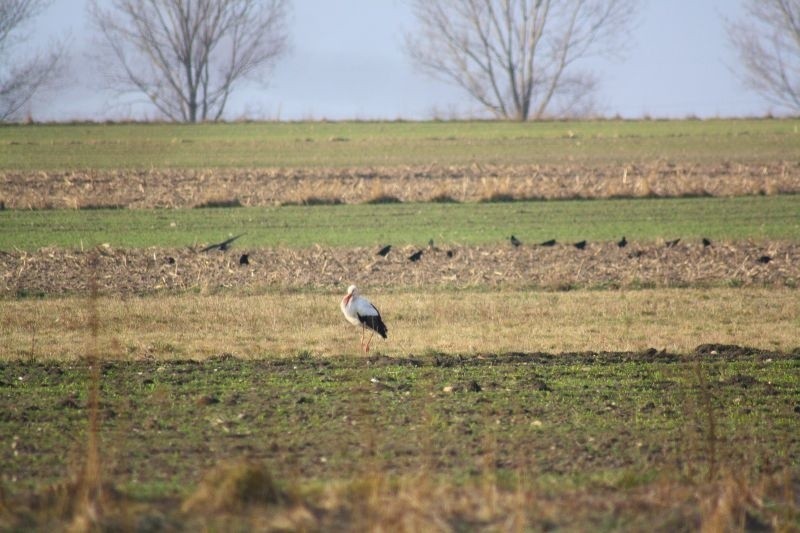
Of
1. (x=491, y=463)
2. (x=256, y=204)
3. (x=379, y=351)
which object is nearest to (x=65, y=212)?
(x=256, y=204)

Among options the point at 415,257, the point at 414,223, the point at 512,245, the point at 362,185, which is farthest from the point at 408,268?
the point at 362,185

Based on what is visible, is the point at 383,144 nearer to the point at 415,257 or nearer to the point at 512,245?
the point at 512,245

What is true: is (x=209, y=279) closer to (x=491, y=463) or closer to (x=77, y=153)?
(x=491, y=463)

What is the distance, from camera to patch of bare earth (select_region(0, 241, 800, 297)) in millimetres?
20312

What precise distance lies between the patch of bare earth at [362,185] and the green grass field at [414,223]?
1279mm

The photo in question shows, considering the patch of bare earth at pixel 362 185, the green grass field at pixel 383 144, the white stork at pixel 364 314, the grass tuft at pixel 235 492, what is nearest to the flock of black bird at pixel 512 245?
the white stork at pixel 364 314

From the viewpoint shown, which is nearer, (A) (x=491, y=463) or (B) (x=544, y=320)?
(A) (x=491, y=463)

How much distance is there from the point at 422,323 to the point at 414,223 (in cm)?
1287

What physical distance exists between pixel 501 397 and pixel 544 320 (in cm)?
550

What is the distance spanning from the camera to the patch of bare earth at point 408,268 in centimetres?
2031

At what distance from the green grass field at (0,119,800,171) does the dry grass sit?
27.3m

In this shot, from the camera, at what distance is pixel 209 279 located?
2061 cm

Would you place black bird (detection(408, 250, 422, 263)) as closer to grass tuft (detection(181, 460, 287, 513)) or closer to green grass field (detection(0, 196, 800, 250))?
green grass field (detection(0, 196, 800, 250))

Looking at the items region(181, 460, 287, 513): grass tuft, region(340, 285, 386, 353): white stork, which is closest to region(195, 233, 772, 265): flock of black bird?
region(340, 285, 386, 353): white stork
